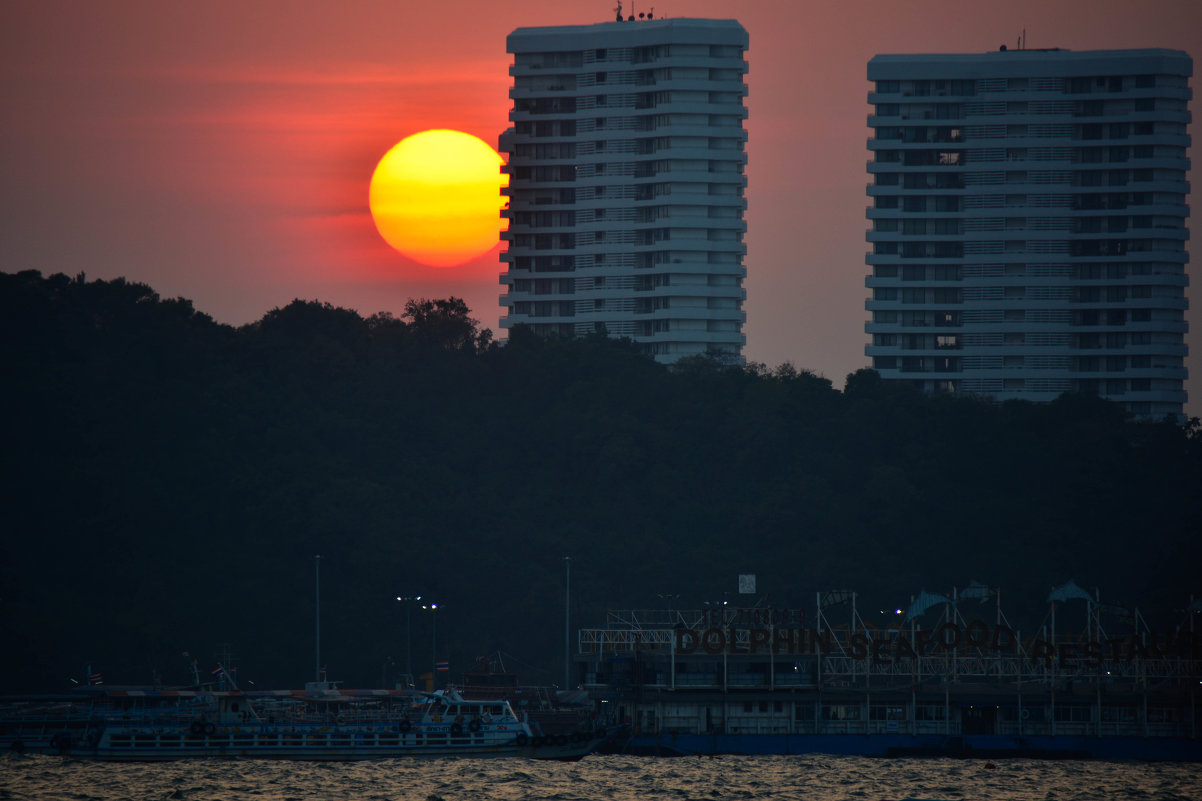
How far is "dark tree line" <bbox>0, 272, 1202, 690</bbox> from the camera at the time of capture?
463 feet

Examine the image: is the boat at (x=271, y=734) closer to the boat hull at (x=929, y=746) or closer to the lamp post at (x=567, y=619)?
the boat hull at (x=929, y=746)

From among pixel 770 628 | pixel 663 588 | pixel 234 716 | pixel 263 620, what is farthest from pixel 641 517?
pixel 234 716

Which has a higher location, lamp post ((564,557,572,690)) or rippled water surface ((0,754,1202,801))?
lamp post ((564,557,572,690))

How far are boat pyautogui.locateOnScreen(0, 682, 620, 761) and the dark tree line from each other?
40.3m

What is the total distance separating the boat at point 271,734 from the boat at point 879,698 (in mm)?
6303

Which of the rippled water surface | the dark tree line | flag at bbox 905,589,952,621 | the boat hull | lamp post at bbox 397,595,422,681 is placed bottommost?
the rippled water surface

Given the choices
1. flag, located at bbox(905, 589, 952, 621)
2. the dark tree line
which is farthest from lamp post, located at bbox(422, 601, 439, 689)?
flag, located at bbox(905, 589, 952, 621)

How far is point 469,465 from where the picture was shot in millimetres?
165875

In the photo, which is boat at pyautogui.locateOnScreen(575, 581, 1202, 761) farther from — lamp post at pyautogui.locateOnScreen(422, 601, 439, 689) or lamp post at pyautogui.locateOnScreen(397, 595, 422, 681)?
lamp post at pyautogui.locateOnScreen(397, 595, 422, 681)

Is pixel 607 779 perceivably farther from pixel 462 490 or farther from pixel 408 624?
pixel 462 490

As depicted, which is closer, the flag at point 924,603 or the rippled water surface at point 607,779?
the rippled water surface at point 607,779

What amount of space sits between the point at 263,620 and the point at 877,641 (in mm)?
58737

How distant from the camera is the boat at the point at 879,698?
95.4 meters

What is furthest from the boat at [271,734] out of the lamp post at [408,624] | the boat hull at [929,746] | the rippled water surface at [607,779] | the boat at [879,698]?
the lamp post at [408,624]
